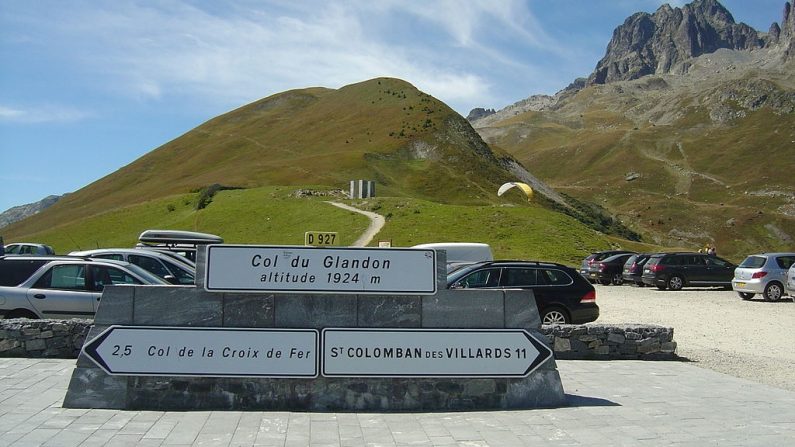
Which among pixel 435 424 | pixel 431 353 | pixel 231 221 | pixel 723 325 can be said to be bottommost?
pixel 435 424

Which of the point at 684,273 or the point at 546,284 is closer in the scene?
the point at 546,284

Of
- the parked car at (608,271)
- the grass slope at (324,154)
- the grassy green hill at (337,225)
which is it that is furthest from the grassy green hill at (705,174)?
the parked car at (608,271)

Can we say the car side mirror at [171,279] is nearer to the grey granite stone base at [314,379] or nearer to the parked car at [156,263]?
the parked car at [156,263]

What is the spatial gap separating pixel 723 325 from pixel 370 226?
109ft

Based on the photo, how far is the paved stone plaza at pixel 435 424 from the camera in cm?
675

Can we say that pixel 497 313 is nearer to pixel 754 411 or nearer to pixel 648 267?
pixel 754 411

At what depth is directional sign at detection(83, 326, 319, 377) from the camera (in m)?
7.88

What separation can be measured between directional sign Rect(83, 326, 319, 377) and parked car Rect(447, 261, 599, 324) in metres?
7.16

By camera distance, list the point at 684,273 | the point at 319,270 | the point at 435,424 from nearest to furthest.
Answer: the point at 435,424
the point at 319,270
the point at 684,273

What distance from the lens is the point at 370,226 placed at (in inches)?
1923

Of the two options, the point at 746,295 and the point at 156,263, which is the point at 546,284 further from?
the point at 746,295

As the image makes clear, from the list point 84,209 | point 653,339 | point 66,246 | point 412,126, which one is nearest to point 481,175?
point 412,126

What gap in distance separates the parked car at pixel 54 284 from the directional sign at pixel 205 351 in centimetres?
529

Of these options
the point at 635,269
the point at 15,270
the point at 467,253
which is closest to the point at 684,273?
the point at 635,269
